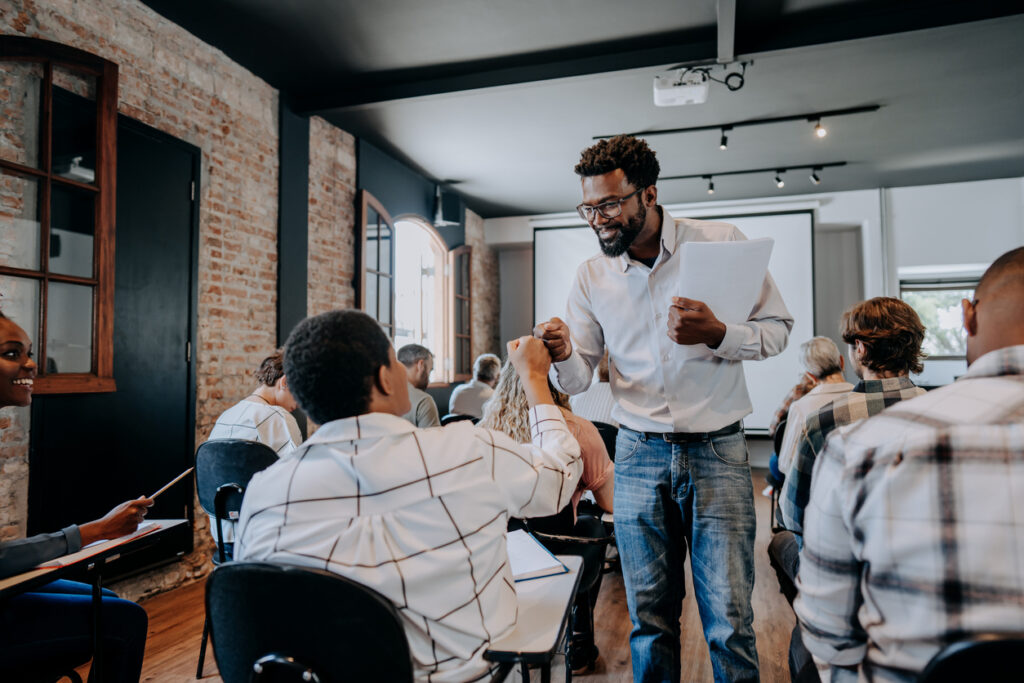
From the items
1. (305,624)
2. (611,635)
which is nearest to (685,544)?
(305,624)

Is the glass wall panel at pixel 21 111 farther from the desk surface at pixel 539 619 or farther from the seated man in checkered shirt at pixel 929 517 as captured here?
the seated man in checkered shirt at pixel 929 517

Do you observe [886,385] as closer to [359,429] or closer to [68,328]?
[359,429]

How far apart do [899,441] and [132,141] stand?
3.74 metres

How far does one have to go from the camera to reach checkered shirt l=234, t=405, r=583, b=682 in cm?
97

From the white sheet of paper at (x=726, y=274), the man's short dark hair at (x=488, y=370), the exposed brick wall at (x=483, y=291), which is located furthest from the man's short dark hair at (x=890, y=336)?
the exposed brick wall at (x=483, y=291)

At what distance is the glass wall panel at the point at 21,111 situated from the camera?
2660 millimetres

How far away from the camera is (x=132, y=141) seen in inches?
129

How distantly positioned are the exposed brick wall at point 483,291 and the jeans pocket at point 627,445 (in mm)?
6478

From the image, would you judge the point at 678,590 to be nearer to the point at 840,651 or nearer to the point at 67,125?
the point at 840,651

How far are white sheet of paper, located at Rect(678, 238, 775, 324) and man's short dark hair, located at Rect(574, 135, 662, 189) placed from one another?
0.29 metres

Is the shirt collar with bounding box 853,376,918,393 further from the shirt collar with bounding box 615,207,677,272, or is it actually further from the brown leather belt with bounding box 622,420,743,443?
the shirt collar with bounding box 615,207,677,272

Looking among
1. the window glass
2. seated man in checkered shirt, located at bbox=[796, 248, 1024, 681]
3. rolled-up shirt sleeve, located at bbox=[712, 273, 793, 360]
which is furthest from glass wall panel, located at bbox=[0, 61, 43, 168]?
the window glass

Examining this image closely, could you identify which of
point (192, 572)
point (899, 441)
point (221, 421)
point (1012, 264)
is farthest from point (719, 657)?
point (192, 572)

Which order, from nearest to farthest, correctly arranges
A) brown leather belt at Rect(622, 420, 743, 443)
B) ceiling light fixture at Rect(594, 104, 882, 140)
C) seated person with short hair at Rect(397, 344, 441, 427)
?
brown leather belt at Rect(622, 420, 743, 443) < seated person with short hair at Rect(397, 344, 441, 427) < ceiling light fixture at Rect(594, 104, 882, 140)
